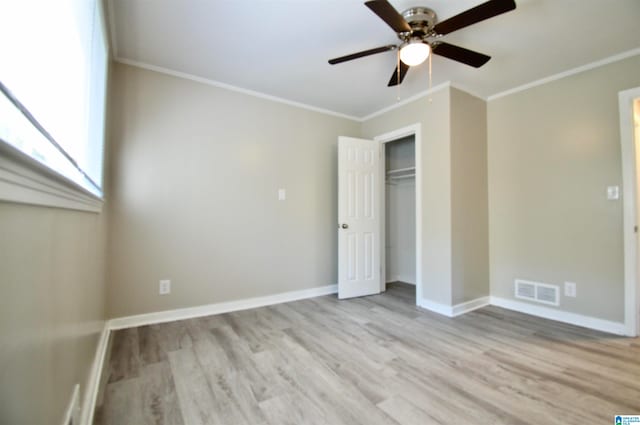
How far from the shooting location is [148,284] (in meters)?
2.51

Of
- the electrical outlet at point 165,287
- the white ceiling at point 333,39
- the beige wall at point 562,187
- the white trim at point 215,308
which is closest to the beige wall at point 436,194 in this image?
the white ceiling at point 333,39

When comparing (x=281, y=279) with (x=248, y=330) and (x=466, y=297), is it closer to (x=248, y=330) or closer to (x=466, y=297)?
(x=248, y=330)

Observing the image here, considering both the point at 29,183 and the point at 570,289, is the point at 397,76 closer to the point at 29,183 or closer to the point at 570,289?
the point at 29,183

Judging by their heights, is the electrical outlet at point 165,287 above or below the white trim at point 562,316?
above

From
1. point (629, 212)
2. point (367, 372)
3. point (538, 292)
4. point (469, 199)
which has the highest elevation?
point (469, 199)

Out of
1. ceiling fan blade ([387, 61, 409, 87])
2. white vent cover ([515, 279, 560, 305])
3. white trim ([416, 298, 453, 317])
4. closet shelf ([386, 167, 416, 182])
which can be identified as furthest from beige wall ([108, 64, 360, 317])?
white vent cover ([515, 279, 560, 305])

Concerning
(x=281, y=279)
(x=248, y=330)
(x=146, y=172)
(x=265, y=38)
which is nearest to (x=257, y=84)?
(x=265, y=38)

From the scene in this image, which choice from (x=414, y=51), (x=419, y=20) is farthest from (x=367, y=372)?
(x=419, y=20)

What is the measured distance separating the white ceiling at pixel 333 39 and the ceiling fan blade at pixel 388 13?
0.77 feet

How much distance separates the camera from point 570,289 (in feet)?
8.64

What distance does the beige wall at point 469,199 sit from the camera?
2.87 meters

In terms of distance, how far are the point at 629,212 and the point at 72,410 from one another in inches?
151

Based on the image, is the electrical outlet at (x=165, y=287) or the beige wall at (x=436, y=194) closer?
the electrical outlet at (x=165, y=287)

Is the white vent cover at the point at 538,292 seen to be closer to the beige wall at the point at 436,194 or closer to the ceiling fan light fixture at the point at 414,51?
the beige wall at the point at 436,194
